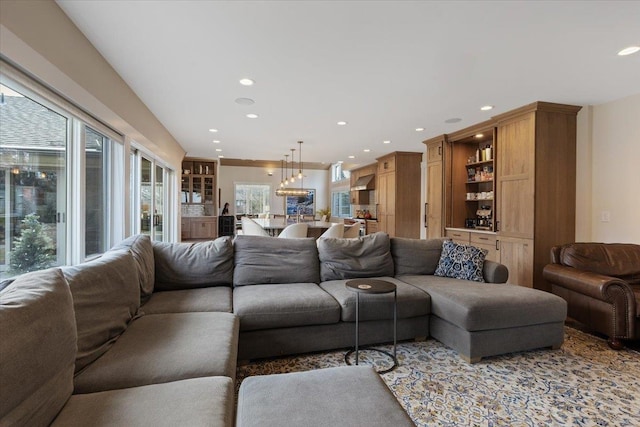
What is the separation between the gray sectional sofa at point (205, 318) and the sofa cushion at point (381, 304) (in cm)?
1

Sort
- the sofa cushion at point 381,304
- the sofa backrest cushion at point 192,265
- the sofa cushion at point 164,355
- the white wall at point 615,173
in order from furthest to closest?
the white wall at point 615,173 → the sofa backrest cushion at point 192,265 → the sofa cushion at point 381,304 → the sofa cushion at point 164,355

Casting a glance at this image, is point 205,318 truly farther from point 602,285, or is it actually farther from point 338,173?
point 338,173

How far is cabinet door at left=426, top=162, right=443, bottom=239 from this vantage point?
5754mm

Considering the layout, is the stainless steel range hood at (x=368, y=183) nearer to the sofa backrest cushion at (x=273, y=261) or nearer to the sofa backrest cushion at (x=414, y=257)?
the sofa backrest cushion at (x=414, y=257)

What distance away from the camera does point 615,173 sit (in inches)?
147

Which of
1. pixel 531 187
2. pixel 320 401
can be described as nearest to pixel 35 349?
pixel 320 401

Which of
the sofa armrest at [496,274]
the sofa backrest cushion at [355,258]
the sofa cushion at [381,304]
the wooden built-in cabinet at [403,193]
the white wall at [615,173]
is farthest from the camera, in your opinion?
the wooden built-in cabinet at [403,193]

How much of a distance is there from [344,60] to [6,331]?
2.79 meters

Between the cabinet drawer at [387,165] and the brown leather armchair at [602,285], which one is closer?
the brown leather armchair at [602,285]

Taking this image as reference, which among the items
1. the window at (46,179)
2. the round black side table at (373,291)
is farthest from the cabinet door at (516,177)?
the window at (46,179)

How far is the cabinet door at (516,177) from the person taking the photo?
157 inches

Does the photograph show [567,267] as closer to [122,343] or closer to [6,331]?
[122,343]

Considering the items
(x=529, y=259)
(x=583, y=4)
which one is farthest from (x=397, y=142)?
(x=583, y=4)

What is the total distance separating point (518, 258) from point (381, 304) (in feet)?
8.70
